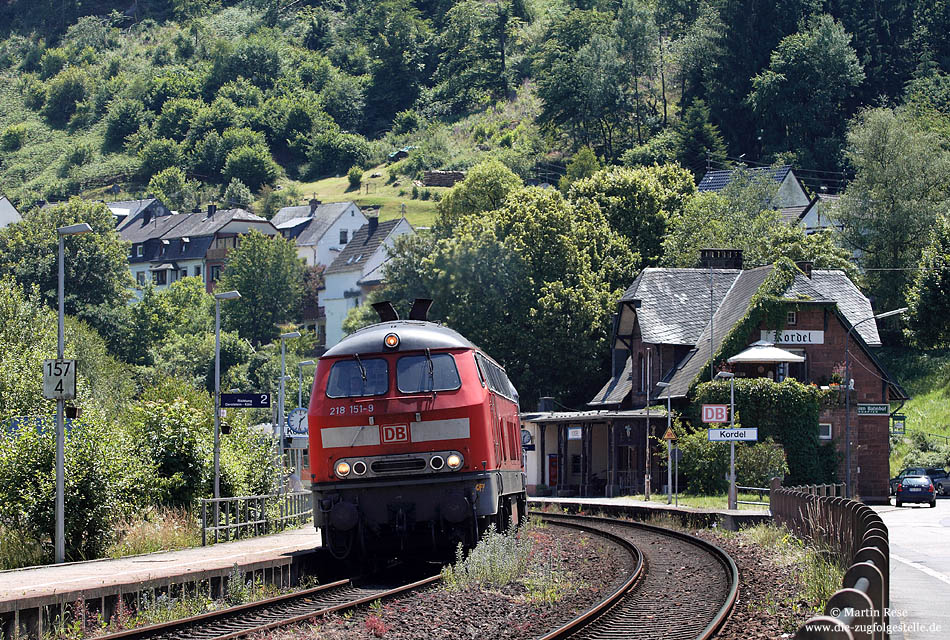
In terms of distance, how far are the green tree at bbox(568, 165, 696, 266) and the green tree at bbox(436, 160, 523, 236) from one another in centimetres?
896

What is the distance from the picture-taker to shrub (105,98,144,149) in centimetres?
19275

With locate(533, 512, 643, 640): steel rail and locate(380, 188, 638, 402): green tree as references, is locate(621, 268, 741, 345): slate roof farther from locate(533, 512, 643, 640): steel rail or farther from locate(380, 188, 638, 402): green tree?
locate(533, 512, 643, 640): steel rail

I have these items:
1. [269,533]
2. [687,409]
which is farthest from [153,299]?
[269,533]

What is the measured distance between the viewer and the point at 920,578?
18141 mm

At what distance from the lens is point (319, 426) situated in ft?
62.2

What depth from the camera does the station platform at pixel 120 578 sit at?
12.7m

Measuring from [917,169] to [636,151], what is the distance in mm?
44430

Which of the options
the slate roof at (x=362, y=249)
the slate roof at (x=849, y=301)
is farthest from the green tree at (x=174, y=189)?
the slate roof at (x=849, y=301)

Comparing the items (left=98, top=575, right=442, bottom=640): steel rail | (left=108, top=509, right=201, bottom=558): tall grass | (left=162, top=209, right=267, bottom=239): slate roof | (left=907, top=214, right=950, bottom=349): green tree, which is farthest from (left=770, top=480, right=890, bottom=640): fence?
(left=162, top=209, right=267, bottom=239): slate roof

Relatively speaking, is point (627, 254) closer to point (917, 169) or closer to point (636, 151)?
point (917, 169)

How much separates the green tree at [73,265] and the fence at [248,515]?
228ft

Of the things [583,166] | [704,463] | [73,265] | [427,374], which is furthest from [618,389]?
[583,166]

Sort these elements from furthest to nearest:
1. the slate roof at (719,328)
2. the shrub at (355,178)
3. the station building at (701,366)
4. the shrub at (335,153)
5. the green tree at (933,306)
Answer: the shrub at (335,153) < the shrub at (355,178) < the slate roof at (719,328) < the station building at (701,366) < the green tree at (933,306)

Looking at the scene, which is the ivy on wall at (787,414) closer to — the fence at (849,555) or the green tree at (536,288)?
the fence at (849,555)
